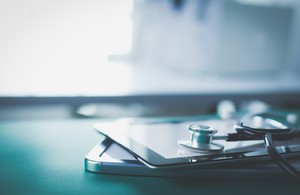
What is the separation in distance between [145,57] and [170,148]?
52cm

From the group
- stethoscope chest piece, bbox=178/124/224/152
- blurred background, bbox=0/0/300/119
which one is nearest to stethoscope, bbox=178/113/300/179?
stethoscope chest piece, bbox=178/124/224/152

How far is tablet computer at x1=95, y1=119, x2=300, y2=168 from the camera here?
35cm

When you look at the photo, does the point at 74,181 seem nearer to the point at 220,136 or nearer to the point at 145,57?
the point at 220,136

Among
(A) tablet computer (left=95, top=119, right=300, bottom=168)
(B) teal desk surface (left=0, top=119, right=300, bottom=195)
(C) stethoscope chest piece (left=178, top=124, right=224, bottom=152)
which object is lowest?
(B) teal desk surface (left=0, top=119, right=300, bottom=195)

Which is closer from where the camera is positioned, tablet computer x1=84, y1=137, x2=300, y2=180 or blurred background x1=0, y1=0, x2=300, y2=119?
tablet computer x1=84, y1=137, x2=300, y2=180

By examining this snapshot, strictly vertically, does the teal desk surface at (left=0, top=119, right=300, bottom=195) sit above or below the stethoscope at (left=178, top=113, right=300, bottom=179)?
below

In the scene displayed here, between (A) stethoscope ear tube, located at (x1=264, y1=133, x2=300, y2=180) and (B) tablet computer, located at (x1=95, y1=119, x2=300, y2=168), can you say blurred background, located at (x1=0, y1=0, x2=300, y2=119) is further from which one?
(A) stethoscope ear tube, located at (x1=264, y1=133, x2=300, y2=180)

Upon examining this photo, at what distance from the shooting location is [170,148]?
0.39 meters

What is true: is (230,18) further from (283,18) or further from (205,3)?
(283,18)

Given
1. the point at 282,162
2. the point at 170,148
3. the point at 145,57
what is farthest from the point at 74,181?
the point at 145,57

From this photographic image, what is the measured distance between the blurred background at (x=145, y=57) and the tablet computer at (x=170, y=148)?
0.33 m

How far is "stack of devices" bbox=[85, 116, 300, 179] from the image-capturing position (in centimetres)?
35

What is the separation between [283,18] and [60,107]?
0.73m

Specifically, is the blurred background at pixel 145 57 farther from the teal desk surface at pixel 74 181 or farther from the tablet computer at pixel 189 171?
the tablet computer at pixel 189 171
